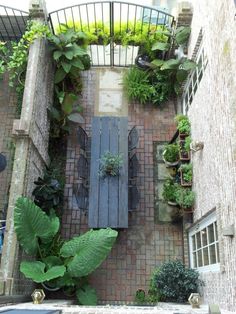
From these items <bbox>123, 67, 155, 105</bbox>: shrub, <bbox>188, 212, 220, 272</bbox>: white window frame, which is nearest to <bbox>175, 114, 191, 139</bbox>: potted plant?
<bbox>123, 67, 155, 105</bbox>: shrub

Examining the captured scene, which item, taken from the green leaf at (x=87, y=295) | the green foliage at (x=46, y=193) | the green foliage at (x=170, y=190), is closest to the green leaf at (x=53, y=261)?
the green leaf at (x=87, y=295)

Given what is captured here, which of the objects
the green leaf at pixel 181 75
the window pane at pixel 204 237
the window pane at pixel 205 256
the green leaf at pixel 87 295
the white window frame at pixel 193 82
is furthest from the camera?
the green leaf at pixel 181 75

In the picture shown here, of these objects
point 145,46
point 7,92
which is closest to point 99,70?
point 145,46

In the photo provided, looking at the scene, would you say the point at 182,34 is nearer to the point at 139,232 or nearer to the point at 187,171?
the point at 187,171

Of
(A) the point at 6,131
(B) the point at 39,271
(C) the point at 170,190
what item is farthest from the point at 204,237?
(A) the point at 6,131

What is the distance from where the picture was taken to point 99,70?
9.12 meters

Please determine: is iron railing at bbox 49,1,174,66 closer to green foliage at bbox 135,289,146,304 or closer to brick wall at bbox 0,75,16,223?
brick wall at bbox 0,75,16,223

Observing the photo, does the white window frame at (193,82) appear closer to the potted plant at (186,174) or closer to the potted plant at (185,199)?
the potted plant at (186,174)

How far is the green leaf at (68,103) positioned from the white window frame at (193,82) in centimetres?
234

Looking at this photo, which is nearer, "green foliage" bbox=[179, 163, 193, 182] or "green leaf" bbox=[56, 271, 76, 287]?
"green leaf" bbox=[56, 271, 76, 287]

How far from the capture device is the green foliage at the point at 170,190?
722 centimetres

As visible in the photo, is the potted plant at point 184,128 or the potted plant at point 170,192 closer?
the potted plant at point 170,192

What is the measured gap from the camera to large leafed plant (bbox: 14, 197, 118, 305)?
18.0ft

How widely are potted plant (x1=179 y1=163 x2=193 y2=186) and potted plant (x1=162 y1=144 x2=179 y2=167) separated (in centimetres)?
41
